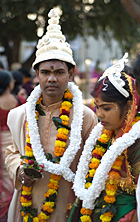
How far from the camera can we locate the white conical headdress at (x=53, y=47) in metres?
2.98

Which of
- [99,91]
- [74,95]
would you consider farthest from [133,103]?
[74,95]

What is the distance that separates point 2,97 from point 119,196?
289 cm

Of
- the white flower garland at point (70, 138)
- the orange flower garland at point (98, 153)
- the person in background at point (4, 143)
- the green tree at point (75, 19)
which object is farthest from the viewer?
the green tree at point (75, 19)

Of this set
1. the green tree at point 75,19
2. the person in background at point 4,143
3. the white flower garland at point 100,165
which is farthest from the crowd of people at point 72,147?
the green tree at point 75,19

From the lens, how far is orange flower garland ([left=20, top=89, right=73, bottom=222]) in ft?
9.37

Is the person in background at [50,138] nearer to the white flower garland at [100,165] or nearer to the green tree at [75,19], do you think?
the white flower garland at [100,165]

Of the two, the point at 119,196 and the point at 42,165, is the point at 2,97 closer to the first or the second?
the point at 42,165

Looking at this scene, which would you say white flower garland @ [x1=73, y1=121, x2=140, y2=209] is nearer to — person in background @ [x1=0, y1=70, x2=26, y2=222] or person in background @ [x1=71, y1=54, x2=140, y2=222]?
person in background @ [x1=71, y1=54, x2=140, y2=222]

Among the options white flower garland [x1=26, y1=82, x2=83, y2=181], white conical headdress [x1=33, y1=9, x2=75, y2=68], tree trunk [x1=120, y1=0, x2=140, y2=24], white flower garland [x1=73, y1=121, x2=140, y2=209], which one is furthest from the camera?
tree trunk [x1=120, y1=0, x2=140, y2=24]

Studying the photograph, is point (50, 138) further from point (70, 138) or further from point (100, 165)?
point (100, 165)

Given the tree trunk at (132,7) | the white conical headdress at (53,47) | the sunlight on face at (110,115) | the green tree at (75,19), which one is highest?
the green tree at (75,19)

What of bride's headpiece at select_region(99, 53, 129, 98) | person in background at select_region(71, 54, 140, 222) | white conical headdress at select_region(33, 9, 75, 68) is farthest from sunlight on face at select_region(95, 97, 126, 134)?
white conical headdress at select_region(33, 9, 75, 68)

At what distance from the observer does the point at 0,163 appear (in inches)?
186

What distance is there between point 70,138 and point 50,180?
1.25ft
